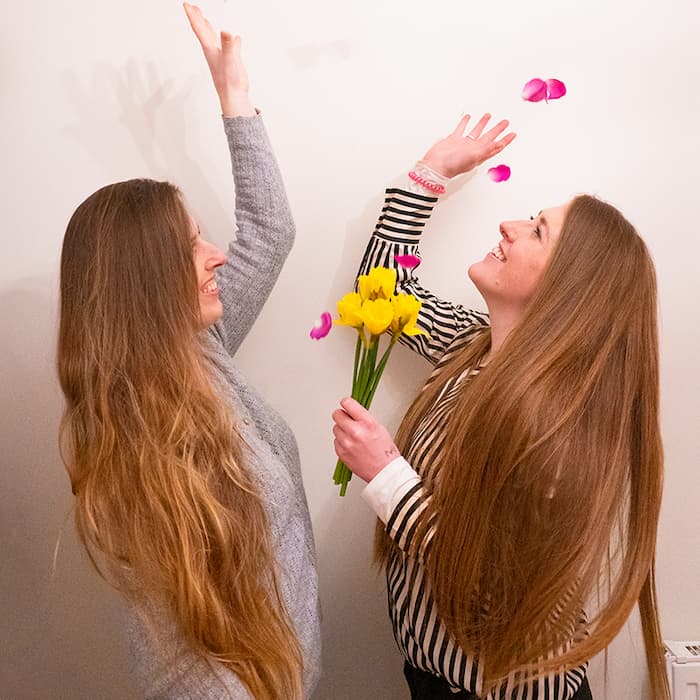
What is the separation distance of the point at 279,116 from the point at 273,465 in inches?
25.5

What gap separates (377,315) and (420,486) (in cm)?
28

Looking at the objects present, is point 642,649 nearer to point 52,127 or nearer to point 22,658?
point 22,658

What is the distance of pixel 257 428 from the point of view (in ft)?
4.04

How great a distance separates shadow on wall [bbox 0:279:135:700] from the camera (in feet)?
4.88

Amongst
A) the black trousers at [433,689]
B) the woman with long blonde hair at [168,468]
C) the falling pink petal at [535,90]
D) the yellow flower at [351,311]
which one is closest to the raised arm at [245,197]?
the woman with long blonde hair at [168,468]

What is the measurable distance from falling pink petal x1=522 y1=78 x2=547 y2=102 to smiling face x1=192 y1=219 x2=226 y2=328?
632 mm

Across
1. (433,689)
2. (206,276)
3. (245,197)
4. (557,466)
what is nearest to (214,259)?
(206,276)

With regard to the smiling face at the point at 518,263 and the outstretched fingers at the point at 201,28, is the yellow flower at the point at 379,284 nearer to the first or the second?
the smiling face at the point at 518,263

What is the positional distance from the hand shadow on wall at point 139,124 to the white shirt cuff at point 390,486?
0.59 metres

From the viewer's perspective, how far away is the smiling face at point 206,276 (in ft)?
3.80

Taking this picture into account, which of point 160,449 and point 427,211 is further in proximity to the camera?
point 427,211

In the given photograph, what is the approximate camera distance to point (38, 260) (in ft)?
4.81

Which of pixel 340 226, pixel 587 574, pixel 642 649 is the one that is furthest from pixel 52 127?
pixel 642 649

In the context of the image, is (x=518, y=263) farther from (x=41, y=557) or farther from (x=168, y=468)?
(x=41, y=557)
